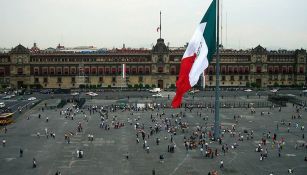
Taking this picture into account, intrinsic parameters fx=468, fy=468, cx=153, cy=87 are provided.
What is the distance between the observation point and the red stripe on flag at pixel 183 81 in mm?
34688

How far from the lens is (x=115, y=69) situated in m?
130

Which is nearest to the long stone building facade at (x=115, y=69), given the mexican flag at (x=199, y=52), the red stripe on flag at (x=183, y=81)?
the mexican flag at (x=199, y=52)

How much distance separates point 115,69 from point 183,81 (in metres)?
96.3

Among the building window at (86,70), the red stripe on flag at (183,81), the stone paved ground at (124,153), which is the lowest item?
the stone paved ground at (124,153)

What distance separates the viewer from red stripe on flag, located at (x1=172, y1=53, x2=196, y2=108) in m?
34.7

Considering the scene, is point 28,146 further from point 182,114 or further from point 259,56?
point 259,56

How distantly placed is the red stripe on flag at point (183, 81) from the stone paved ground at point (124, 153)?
10.7 meters

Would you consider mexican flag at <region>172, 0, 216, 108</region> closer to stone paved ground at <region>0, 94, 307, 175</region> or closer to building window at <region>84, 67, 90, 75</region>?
stone paved ground at <region>0, 94, 307, 175</region>

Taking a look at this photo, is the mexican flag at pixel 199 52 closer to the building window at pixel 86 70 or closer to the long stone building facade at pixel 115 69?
the long stone building facade at pixel 115 69

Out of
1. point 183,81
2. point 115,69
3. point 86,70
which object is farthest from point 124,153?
point 86,70

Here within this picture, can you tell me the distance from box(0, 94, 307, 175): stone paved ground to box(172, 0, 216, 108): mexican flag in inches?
447

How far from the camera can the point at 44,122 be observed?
73750mm

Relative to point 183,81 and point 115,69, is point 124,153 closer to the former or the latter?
point 183,81

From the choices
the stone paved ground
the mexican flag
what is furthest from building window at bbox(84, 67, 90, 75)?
the mexican flag
